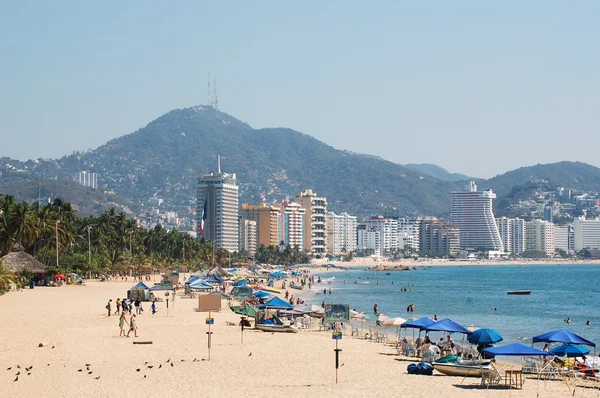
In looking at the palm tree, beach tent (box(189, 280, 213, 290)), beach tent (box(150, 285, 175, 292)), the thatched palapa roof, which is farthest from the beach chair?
the thatched palapa roof

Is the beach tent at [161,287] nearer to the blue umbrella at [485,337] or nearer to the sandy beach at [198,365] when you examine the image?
the sandy beach at [198,365]

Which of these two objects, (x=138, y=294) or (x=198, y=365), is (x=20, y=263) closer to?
(x=138, y=294)

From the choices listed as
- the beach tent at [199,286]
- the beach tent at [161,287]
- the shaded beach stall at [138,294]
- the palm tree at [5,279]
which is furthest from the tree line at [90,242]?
the shaded beach stall at [138,294]

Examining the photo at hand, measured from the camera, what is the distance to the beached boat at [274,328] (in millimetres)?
38125

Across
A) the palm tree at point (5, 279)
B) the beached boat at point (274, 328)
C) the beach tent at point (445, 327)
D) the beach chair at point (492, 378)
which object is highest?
the palm tree at point (5, 279)

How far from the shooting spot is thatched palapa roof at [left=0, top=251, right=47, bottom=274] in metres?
62.8

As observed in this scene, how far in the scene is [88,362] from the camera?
26516 mm

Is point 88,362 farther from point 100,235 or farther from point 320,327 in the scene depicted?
point 100,235

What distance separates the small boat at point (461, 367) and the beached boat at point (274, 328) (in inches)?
500

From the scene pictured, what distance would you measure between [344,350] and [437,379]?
7.63 metres

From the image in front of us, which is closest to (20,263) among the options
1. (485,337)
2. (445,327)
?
(445,327)

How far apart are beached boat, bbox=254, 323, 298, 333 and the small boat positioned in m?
12.7

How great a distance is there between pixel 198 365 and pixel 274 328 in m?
12.1

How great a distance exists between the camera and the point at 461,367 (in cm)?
2588
